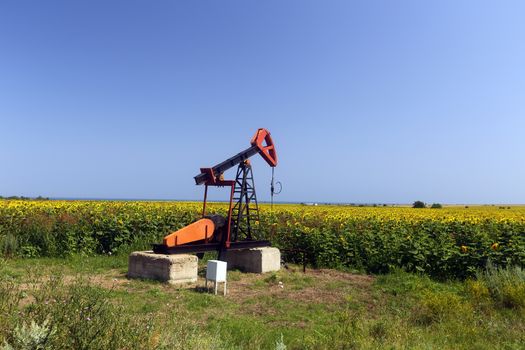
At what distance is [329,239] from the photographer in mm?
12727

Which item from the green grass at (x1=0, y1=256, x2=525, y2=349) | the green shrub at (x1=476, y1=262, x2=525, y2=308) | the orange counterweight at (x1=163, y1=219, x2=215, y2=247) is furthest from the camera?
the orange counterweight at (x1=163, y1=219, x2=215, y2=247)

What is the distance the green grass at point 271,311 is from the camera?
4.14 metres

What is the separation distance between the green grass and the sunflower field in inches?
29.3

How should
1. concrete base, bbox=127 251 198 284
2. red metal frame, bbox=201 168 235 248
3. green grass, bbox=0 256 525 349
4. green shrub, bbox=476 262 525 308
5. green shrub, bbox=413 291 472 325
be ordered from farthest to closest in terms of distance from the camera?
red metal frame, bbox=201 168 235 248 < concrete base, bbox=127 251 198 284 < green shrub, bbox=476 262 525 308 < green shrub, bbox=413 291 472 325 < green grass, bbox=0 256 525 349

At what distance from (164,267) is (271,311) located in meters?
2.94

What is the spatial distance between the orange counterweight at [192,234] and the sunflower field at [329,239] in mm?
2477

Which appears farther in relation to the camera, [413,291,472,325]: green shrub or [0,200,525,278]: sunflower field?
[0,200,525,278]: sunflower field

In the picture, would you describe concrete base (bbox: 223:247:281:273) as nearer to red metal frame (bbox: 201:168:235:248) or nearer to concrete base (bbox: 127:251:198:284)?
red metal frame (bbox: 201:168:235:248)

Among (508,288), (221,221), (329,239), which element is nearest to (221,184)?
(221,221)

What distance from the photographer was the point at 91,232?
43.8 feet

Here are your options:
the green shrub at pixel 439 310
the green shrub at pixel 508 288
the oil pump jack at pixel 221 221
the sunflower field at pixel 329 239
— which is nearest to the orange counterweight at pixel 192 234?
the oil pump jack at pixel 221 221

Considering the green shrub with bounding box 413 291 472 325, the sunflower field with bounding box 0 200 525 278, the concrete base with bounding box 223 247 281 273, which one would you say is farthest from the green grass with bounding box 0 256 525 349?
the sunflower field with bounding box 0 200 525 278

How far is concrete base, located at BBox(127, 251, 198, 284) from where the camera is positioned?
9477 millimetres

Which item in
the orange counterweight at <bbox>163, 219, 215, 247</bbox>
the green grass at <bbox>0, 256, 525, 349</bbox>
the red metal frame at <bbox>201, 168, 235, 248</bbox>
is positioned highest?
the red metal frame at <bbox>201, 168, 235, 248</bbox>
